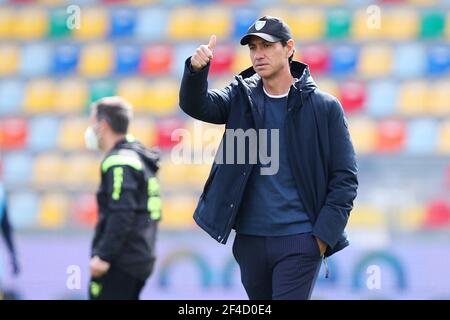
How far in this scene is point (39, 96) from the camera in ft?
31.5

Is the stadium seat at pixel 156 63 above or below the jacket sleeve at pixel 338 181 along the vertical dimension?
above

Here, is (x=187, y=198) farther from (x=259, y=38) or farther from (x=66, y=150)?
(x=259, y=38)

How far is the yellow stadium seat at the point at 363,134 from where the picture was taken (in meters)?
8.94

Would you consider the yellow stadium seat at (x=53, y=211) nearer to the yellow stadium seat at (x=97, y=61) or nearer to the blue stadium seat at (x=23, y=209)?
the blue stadium seat at (x=23, y=209)

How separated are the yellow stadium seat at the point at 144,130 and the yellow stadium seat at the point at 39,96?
2.60 feet

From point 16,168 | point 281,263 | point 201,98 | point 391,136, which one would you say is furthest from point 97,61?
point 281,263

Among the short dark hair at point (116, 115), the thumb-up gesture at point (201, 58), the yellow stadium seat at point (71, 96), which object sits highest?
the yellow stadium seat at point (71, 96)

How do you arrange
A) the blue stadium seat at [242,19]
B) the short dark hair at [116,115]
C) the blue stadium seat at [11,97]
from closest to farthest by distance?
the short dark hair at [116,115], the blue stadium seat at [242,19], the blue stadium seat at [11,97]

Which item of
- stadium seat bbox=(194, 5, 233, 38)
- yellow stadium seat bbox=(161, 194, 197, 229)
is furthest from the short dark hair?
stadium seat bbox=(194, 5, 233, 38)

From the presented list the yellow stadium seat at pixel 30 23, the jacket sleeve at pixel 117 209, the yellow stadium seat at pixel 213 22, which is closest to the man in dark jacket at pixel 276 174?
the jacket sleeve at pixel 117 209

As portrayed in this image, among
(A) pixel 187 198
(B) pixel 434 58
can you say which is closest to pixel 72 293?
(A) pixel 187 198

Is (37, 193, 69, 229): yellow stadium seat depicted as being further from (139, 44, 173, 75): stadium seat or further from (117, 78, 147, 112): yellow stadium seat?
(139, 44, 173, 75): stadium seat

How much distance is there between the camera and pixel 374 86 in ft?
30.4
